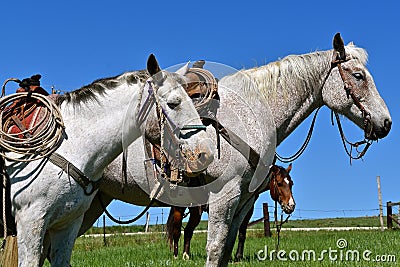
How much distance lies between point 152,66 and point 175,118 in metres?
0.50

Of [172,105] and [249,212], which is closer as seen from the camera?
[172,105]

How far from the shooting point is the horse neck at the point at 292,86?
6.25 metres

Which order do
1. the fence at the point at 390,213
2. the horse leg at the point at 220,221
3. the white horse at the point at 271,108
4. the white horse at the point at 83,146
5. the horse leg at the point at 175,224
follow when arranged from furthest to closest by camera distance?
1. the fence at the point at 390,213
2. the horse leg at the point at 175,224
3. the white horse at the point at 271,108
4. the horse leg at the point at 220,221
5. the white horse at the point at 83,146

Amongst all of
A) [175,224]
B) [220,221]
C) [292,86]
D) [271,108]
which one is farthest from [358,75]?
[175,224]

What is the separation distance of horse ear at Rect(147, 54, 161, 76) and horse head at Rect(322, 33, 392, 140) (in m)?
2.53

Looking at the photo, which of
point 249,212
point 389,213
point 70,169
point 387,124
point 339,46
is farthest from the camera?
point 389,213

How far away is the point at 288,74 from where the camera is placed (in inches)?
250

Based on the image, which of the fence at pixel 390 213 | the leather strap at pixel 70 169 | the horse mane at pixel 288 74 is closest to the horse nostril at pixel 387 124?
the horse mane at pixel 288 74

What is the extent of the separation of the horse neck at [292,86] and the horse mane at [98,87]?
1.95 meters

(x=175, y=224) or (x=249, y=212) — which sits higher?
(x=249, y=212)

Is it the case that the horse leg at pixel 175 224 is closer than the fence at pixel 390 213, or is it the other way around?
the horse leg at pixel 175 224

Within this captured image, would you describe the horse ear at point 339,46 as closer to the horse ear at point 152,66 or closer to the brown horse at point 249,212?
the horse ear at point 152,66

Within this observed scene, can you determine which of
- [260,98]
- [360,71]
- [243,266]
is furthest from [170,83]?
[243,266]

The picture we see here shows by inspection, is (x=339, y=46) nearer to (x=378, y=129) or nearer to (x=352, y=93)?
(x=352, y=93)
